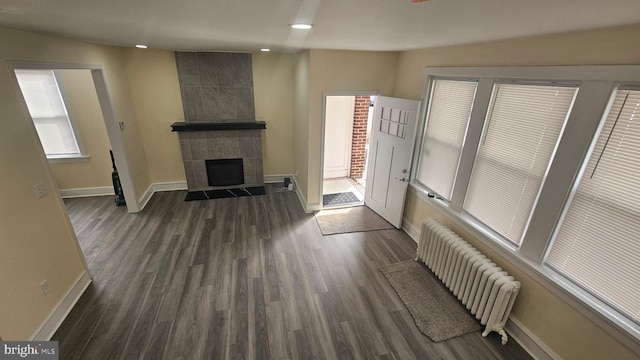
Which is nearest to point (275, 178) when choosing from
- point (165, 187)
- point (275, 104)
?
point (275, 104)

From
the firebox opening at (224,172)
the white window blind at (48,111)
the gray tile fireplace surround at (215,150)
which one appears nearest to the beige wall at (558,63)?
the gray tile fireplace surround at (215,150)

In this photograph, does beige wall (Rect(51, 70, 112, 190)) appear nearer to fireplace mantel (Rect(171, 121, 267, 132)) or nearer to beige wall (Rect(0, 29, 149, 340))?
fireplace mantel (Rect(171, 121, 267, 132))

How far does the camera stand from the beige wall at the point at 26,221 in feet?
6.36

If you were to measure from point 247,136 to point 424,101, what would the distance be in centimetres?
313

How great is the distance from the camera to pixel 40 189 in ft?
7.49

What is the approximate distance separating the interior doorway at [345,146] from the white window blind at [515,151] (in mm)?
2477

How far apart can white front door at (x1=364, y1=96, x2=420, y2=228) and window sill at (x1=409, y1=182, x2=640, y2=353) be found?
1.05 meters

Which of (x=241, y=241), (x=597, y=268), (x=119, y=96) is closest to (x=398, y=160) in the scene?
(x=597, y=268)

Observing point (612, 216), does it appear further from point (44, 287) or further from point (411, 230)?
point (44, 287)

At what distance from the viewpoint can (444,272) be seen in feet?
9.16

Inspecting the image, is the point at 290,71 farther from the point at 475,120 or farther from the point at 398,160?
the point at 475,120

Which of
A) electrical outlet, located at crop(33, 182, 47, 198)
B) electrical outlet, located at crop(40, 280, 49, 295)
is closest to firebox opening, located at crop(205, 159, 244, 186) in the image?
electrical outlet, located at crop(33, 182, 47, 198)

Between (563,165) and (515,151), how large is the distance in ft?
1.34

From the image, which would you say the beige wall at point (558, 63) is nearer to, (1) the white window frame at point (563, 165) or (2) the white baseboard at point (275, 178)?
(1) the white window frame at point (563, 165)
